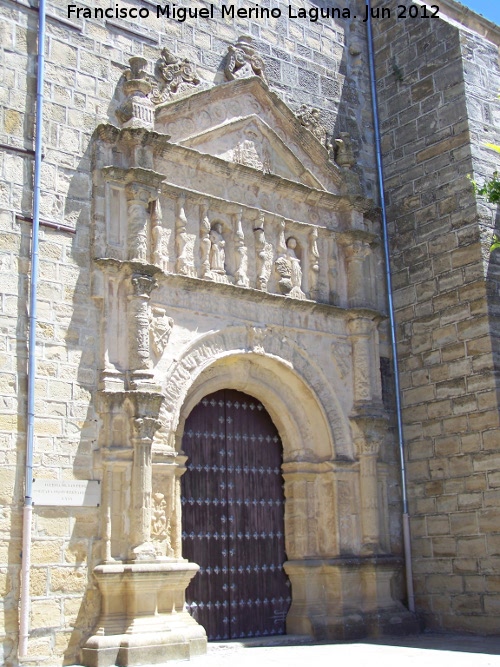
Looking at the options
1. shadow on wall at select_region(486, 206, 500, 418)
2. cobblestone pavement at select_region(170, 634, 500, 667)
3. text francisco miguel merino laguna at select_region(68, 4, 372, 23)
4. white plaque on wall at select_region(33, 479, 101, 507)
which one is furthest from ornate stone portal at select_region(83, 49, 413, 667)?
shadow on wall at select_region(486, 206, 500, 418)

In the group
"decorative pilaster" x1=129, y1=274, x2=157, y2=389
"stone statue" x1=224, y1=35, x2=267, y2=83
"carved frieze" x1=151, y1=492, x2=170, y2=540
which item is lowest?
"carved frieze" x1=151, y1=492, x2=170, y2=540

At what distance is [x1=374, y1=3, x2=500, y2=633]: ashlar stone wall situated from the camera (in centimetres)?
921

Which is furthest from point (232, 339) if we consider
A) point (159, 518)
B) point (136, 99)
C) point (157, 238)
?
point (136, 99)

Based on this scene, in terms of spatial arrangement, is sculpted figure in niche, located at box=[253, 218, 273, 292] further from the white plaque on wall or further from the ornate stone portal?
the white plaque on wall

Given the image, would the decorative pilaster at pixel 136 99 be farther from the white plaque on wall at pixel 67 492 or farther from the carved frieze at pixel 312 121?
the white plaque on wall at pixel 67 492

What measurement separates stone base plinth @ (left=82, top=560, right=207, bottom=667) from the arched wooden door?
2.43 ft

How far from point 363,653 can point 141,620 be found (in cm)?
194

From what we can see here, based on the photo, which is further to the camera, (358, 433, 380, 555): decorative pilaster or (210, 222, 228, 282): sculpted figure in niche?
(358, 433, 380, 555): decorative pilaster

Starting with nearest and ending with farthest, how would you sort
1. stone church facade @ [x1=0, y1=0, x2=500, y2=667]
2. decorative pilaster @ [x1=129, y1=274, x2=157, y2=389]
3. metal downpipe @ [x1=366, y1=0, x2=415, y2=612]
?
stone church facade @ [x1=0, y1=0, x2=500, y2=667], decorative pilaster @ [x1=129, y1=274, x2=157, y2=389], metal downpipe @ [x1=366, y1=0, x2=415, y2=612]

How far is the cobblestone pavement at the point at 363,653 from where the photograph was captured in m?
7.19

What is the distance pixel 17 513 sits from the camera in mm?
7160

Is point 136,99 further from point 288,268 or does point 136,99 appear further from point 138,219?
point 288,268

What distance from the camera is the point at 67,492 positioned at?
7.46 meters

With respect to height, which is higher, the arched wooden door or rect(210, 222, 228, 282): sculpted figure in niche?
rect(210, 222, 228, 282): sculpted figure in niche
